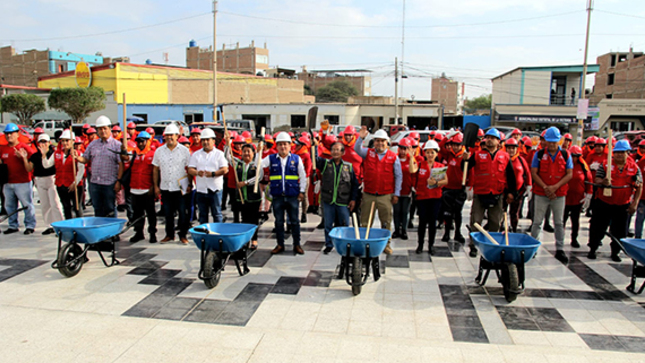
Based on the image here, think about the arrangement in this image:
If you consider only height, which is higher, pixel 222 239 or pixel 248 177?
pixel 248 177

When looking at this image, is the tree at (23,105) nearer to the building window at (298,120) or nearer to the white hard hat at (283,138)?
the building window at (298,120)

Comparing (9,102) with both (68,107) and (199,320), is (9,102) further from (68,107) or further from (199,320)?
(199,320)

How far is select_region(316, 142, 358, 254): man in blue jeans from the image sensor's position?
6586 millimetres

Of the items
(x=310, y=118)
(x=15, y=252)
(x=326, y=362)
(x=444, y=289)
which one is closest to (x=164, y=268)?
(x=15, y=252)

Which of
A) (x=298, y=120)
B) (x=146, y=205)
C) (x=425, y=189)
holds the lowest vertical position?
(x=146, y=205)

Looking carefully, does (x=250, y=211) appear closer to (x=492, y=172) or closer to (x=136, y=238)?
(x=136, y=238)

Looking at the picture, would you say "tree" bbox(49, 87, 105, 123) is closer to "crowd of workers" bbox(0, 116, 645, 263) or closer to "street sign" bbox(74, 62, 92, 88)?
"street sign" bbox(74, 62, 92, 88)

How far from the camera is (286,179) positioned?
21.3ft

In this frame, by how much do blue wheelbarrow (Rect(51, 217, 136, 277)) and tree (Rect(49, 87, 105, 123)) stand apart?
35898 mm

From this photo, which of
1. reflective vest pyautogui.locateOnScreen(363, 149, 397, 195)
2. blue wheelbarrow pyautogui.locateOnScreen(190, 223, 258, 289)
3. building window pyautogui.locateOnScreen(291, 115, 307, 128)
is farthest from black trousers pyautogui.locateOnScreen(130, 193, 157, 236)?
building window pyautogui.locateOnScreen(291, 115, 307, 128)

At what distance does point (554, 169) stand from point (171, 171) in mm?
5881

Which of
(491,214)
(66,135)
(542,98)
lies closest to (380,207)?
(491,214)

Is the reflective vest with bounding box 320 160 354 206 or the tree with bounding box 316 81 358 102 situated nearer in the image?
the reflective vest with bounding box 320 160 354 206

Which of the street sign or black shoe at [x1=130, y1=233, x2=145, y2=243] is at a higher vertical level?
the street sign
